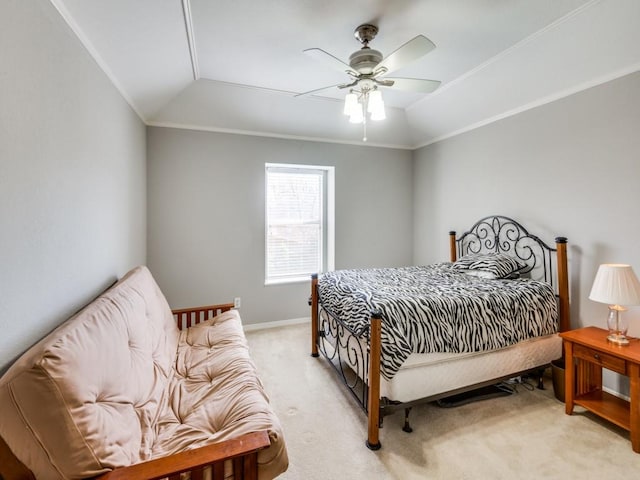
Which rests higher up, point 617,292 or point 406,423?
point 617,292

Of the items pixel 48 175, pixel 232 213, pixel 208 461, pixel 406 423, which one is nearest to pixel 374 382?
pixel 406 423

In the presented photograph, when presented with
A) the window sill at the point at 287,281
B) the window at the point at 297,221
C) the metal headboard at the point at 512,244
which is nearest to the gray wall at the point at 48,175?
the window sill at the point at 287,281

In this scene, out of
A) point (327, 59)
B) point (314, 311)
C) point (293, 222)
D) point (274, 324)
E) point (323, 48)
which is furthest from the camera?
point (293, 222)

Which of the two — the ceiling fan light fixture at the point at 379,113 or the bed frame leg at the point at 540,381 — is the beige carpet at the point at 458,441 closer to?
the bed frame leg at the point at 540,381

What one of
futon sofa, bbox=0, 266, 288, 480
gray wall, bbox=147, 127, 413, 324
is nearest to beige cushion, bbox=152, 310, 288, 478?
futon sofa, bbox=0, 266, 288, 480

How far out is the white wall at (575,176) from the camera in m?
2.16

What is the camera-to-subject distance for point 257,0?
1823 mm

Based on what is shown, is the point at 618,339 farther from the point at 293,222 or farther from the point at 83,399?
the point at 293,222

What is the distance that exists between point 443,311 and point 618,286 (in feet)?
3.59

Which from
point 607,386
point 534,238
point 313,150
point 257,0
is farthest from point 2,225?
point 607,386

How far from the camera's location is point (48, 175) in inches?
50.2

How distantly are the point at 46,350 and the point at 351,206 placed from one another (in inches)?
138

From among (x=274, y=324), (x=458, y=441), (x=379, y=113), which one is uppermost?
(x=379, y=113)

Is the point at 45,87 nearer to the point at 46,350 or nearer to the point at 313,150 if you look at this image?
the point at 46,350
